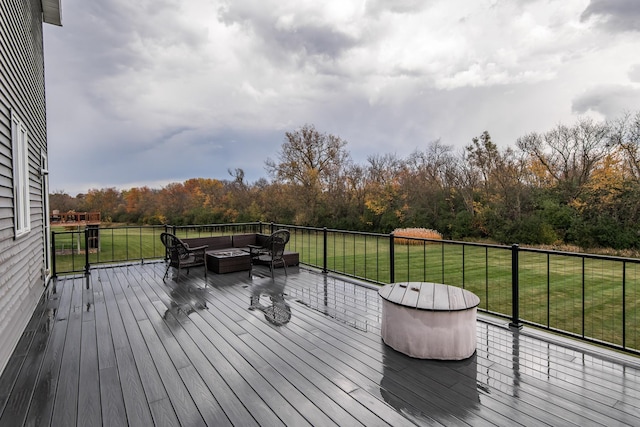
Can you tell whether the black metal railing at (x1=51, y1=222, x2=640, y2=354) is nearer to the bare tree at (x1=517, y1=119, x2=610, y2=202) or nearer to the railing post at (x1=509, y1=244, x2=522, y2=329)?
the railing post at (x1=509, y1=244, x2=522, y2=329)

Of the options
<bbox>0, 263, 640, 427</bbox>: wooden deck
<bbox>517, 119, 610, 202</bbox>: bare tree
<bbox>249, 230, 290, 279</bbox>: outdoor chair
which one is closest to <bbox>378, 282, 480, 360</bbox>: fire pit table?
<bbox>0, 263, 640, 427</bbox>: wooden deck

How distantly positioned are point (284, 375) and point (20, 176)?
3.86 metres

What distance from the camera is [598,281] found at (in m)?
7.25

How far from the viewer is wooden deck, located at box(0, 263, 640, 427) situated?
1.87m

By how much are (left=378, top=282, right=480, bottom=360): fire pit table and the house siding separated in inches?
128

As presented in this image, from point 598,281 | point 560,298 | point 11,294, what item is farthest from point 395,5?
point 11,294

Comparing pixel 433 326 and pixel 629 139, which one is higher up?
pixel 629 139

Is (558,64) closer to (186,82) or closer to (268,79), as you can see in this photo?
(268,79)

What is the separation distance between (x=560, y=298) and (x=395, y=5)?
7.29 metres

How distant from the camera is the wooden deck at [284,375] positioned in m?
1.87

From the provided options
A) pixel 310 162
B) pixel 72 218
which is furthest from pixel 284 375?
pixel 72 218

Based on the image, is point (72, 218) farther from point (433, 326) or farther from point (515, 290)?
point (515, 290)

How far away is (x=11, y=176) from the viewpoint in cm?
321

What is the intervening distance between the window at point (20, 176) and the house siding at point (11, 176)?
109mm
